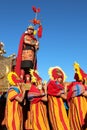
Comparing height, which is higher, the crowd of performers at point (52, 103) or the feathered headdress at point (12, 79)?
the feathered headdress at point (12, 79)

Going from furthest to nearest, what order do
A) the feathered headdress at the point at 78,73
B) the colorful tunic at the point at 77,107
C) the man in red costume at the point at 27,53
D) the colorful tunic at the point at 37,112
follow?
the man in red costume at the point at 27,53
the feathered headdress at the point at 78,73
the colorful tunic at the point at 37,112
the colorful tunic at the point at 77,107

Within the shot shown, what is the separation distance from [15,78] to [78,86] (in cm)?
171

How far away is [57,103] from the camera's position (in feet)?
24.6

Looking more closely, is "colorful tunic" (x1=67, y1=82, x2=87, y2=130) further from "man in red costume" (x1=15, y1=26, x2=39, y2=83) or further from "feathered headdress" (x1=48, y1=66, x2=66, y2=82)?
"man in red costume" (x1=15, y1=26, x2=39, y2=83)

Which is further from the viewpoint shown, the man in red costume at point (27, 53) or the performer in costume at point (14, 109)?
the man in red costume at point (27, 53)

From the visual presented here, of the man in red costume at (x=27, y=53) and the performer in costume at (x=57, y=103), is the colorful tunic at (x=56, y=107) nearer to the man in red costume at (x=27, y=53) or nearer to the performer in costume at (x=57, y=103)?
the performer in costume at (x=57, y=103)

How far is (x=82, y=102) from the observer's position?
734 cm

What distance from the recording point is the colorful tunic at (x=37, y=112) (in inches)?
296

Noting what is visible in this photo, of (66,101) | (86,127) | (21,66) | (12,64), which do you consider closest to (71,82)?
(66,101)

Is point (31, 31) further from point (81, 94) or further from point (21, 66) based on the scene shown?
point (81, 94)

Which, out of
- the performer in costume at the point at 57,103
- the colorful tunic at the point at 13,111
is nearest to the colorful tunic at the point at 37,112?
the performer in costume at the point at 57,103

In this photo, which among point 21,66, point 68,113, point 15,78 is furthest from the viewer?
point 21,66

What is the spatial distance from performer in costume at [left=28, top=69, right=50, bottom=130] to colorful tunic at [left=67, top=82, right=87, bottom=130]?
1.84ft

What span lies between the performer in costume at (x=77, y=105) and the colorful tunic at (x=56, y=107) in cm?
15
